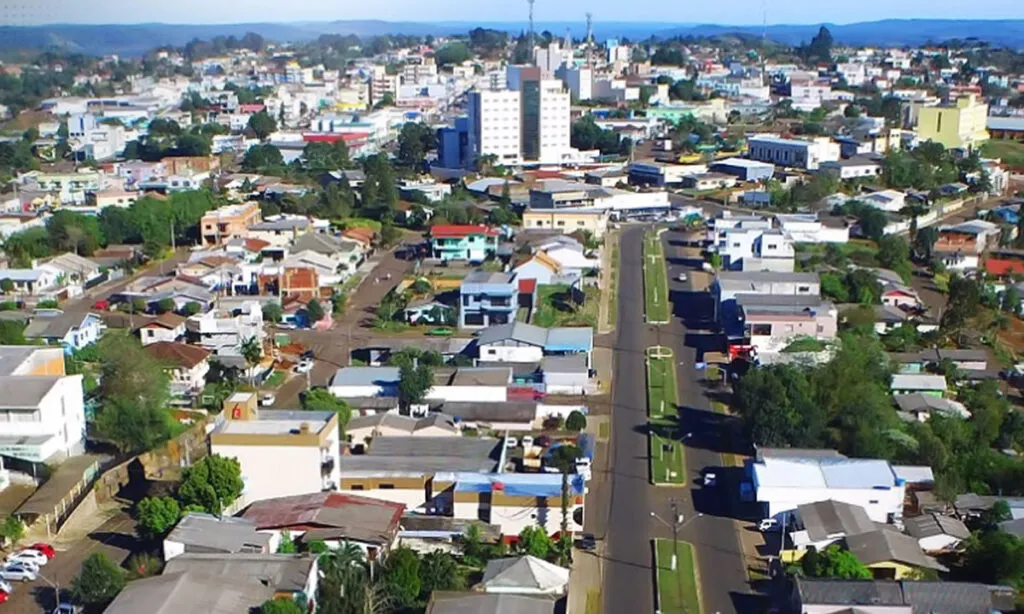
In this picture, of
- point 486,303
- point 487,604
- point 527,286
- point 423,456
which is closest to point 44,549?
point 423,456

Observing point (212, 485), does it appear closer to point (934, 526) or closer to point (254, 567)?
point (254, 567)

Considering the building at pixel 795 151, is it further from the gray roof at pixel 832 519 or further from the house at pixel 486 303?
the gray roof at pixel 832 519

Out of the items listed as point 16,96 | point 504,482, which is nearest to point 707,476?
point 504,482

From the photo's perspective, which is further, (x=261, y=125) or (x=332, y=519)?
(x=261, y=125)

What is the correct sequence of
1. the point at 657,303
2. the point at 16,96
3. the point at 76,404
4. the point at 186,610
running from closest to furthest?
the point at 186,610 < the point at 76,404 < the point at 657,303 < the point at 16,96

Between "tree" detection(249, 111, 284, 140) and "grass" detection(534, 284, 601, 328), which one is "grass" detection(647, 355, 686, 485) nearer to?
"grass" detection(534, 284, 601, 328)

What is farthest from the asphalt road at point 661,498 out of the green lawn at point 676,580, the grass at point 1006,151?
the grass at point 1006,151

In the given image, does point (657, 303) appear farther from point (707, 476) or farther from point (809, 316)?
point (707, 476)
